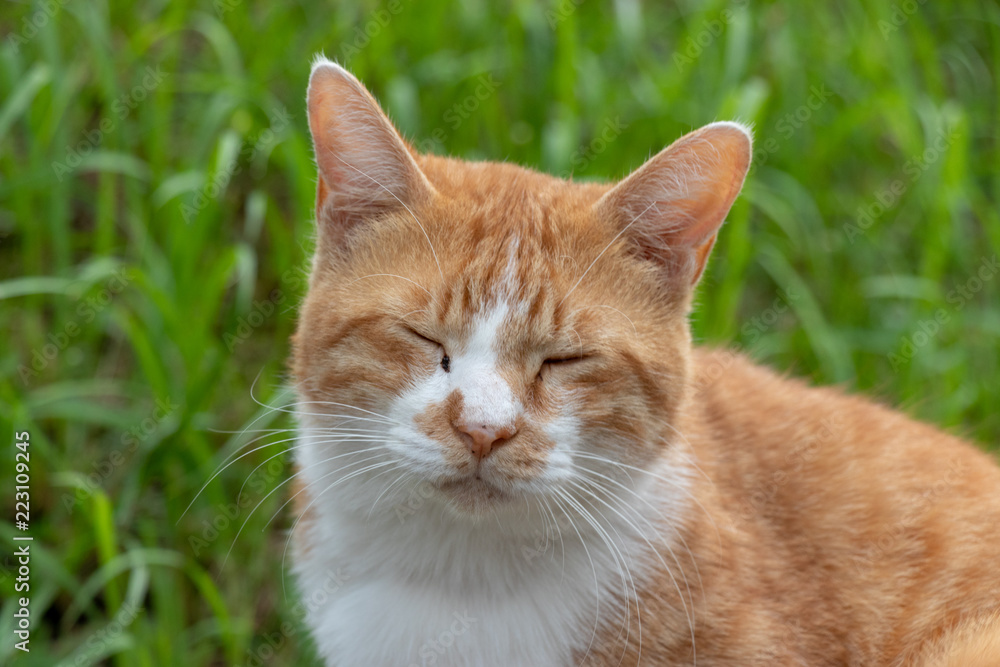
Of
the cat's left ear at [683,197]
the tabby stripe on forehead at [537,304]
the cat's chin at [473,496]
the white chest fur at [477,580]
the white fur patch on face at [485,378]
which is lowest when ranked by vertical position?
the white chest fur at [477,580]

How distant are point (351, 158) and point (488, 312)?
1.55 ft

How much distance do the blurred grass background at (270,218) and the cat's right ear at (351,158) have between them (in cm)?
102

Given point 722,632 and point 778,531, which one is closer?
point 722,632

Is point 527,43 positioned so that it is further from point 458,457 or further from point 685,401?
point 458,457

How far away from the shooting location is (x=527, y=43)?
3.89 metres

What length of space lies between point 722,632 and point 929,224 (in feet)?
8.03

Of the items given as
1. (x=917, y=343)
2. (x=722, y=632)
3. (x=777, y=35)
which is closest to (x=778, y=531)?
(x=722, y=632)

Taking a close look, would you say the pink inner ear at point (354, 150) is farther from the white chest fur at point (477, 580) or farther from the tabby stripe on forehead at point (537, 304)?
the white chest fur at point (477, 580)

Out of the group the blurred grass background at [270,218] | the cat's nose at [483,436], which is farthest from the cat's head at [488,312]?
the blurred grass background at [270,218]

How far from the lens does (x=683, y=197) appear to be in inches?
79.6

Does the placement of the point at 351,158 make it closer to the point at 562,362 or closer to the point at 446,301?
the point at 446,301

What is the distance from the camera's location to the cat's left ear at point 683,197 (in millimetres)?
1962

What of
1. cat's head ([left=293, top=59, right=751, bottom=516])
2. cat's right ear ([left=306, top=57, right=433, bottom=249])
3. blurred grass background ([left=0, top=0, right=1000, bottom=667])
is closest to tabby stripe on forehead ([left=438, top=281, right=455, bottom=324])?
cat's head ([left=293, top=59, right=751, bottom=516])

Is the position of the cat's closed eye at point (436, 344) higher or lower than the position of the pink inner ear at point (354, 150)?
lower
